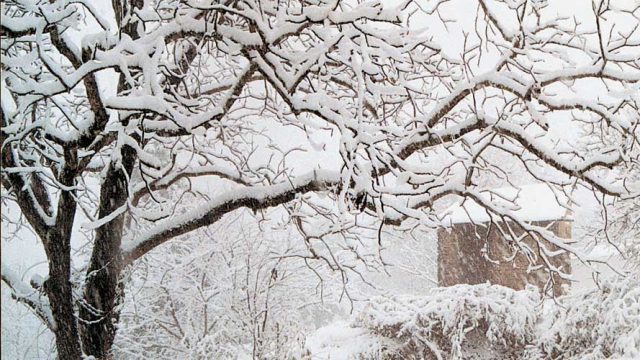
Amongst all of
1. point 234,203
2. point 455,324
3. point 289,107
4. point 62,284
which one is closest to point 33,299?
point 62,284

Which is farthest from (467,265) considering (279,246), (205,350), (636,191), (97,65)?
(97,65)

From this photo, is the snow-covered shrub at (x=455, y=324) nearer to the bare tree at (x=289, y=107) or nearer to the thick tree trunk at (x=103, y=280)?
the bare tree at (x=289, y=107)

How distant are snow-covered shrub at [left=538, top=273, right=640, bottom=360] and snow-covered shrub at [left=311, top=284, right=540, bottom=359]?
2.14ft

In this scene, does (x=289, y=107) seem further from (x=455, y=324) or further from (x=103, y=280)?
(x=455, y=324)

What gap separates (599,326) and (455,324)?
8.96 ft

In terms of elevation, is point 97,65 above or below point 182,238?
below

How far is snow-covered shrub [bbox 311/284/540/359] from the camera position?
449 inches

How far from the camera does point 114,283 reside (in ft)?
18.7

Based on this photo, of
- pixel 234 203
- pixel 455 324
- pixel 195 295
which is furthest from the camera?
pixel 195 295

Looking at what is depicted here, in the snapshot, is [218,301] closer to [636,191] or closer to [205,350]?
[205,350]

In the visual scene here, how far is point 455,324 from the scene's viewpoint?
11.8m

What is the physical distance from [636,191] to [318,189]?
2.42 m

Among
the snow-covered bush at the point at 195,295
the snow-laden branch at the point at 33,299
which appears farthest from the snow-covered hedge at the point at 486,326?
the snow-laden branch at the point at 33,299

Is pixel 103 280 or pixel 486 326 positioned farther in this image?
pixel 486 326
